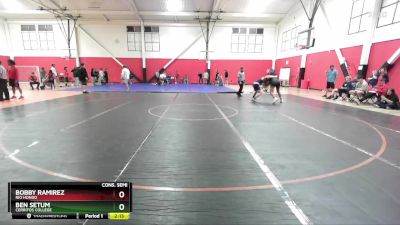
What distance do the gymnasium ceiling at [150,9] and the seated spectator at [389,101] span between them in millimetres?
14899

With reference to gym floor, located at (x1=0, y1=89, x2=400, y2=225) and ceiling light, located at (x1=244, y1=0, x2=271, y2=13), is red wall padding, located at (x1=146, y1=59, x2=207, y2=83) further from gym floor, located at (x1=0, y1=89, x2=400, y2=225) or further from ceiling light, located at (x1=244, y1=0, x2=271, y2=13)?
gym floor, located at (x1=0, y1=89, x2=400, y2=225)

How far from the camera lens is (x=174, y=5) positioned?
23109 millimetres

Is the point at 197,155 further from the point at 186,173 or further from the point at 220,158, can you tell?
the point at 186,173

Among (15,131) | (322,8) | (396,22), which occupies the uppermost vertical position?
(322,8)

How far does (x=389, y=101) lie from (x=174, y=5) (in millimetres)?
19793

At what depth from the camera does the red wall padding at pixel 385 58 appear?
1151 centimetres

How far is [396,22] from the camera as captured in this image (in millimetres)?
11641

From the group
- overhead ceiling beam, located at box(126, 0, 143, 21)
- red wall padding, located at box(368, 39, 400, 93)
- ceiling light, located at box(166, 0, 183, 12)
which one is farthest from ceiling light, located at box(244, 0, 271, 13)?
red wall padding, located at box(368, 39, 400, 93)

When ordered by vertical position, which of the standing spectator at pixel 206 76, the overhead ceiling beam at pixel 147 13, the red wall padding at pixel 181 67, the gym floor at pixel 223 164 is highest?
the overhead ceiling beam at pixel 147 13

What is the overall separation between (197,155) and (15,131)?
4.60 meters

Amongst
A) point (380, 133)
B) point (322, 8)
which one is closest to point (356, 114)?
point (380, 133)

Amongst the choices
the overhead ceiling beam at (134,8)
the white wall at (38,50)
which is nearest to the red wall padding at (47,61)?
the white wall at (38,50)

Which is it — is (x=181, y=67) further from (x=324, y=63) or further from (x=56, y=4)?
(x=324, y=63)
